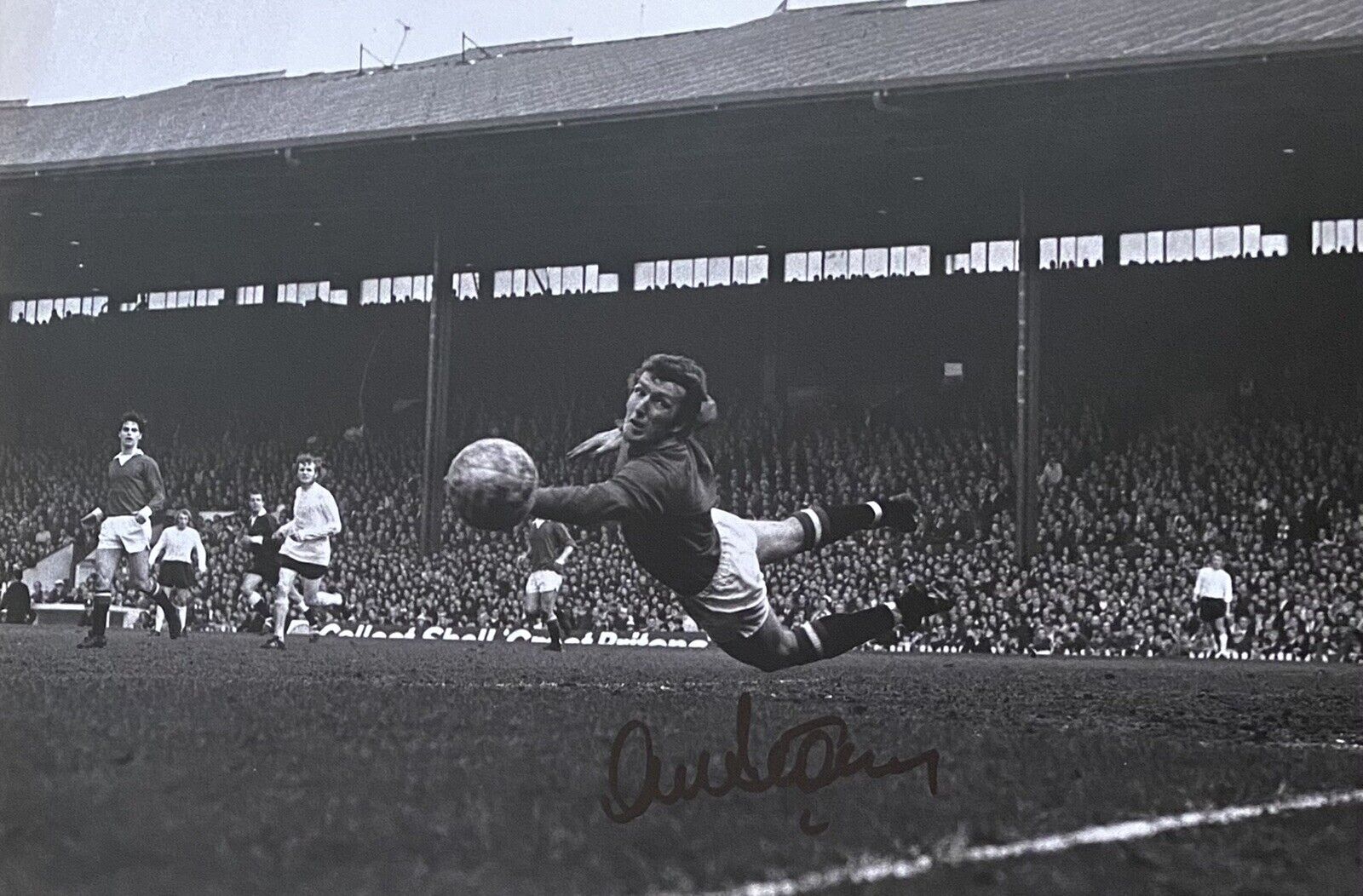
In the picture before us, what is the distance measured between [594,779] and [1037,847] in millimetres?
1767

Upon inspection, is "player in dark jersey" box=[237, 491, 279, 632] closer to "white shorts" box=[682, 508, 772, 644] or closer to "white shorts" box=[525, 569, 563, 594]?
"white shorts" box=[525, 569, 563, 594]

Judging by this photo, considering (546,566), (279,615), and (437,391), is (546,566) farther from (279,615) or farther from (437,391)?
(279,615)

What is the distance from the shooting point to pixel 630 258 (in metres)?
10.7

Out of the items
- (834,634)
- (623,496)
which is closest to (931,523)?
(834,634)

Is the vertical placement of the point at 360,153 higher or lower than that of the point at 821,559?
higher

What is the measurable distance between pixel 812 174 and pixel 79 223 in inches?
220

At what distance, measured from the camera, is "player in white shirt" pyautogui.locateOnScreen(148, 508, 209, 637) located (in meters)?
11.0

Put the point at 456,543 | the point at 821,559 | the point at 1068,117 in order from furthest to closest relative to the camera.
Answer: the point at 1068,117
the point at 456,543
the point at 821,559

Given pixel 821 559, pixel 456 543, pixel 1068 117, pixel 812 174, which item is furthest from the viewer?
pixel 1068 117

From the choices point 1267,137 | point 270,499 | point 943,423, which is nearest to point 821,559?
point 943,423

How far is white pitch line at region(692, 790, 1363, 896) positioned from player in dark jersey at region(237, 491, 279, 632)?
730 centimetres

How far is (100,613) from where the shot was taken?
11523 mm

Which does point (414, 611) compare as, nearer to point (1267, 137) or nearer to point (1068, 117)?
point (1068, 117)
